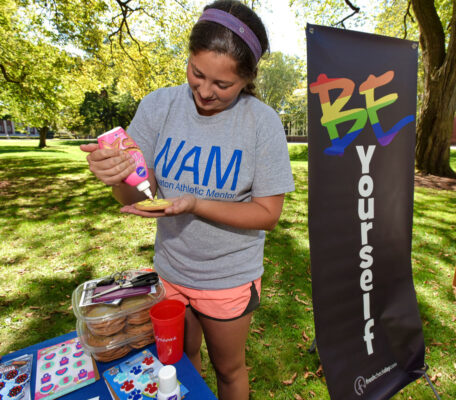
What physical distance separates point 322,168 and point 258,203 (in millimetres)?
387

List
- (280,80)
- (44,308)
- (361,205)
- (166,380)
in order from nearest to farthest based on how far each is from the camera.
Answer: (166,380), (361,205), (44,308), (280,80)

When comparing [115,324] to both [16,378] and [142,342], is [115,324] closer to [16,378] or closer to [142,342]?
[142,342]

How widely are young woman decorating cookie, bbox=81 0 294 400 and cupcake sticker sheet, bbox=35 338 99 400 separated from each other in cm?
49

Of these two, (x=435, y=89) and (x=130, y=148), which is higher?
(x=435, y=89)

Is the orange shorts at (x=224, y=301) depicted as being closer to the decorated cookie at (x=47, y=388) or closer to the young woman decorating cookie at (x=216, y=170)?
the young woman decorating cookie at (x=216, y=170)

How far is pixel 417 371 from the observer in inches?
72.4

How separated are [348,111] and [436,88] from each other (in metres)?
8.72

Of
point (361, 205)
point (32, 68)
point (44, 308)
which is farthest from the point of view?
point (32, 68)

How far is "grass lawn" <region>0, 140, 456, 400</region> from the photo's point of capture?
2.38m

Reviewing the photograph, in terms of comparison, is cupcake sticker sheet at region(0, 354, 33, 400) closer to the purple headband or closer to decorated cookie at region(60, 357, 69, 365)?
decorated cookie at region(60, 357, 69, 365)

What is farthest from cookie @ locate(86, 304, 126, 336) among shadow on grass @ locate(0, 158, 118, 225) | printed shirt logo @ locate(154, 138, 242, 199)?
shadow on grass @ locate(0, 158, 118, 225)

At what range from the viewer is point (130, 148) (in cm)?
117

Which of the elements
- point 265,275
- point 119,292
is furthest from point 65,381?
point 265,275

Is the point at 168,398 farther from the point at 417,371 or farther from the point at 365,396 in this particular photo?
the point at 417,371
